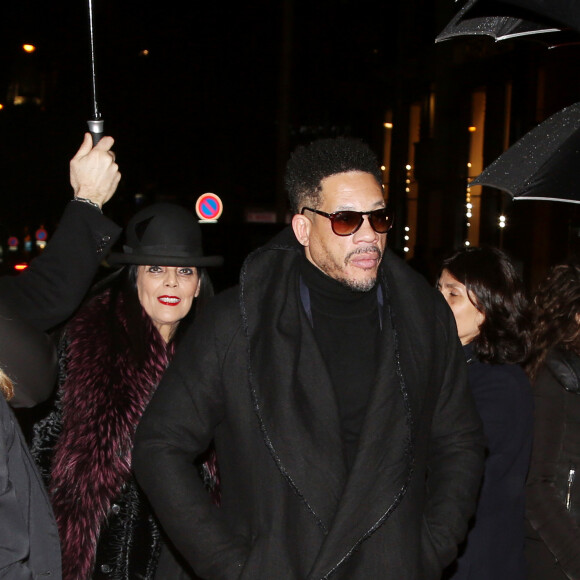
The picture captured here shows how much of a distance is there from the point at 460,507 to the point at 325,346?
740mm

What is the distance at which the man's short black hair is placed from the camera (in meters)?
3.09

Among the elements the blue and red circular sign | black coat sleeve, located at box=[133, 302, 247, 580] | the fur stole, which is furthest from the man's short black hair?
the blue and red circular sign

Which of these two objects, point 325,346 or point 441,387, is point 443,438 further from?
point 325,346

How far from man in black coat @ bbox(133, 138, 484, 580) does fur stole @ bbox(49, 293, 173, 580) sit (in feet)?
2.25

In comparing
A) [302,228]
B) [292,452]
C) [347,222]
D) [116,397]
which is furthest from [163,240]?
[292,452]

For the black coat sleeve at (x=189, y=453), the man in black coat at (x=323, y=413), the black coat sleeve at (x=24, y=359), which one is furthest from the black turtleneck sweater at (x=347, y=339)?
the black coat sleeve at (x=24, y=359)

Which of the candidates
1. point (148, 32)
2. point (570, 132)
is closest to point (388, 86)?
point (148, 32)

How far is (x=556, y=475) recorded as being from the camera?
11.9 ft

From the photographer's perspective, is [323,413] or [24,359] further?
[323,413]

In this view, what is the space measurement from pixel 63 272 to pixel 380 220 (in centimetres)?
110

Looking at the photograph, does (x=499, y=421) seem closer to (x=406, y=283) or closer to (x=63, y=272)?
(x=406, y=283)

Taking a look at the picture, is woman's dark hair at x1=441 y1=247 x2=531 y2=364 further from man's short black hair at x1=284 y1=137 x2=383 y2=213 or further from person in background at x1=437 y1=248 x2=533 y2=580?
man's short black hair at x1=284 y1=137 x2=383 y2=213

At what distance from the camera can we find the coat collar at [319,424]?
9.07 ft

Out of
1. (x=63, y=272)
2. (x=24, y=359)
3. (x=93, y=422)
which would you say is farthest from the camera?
(x=93, y=422)
